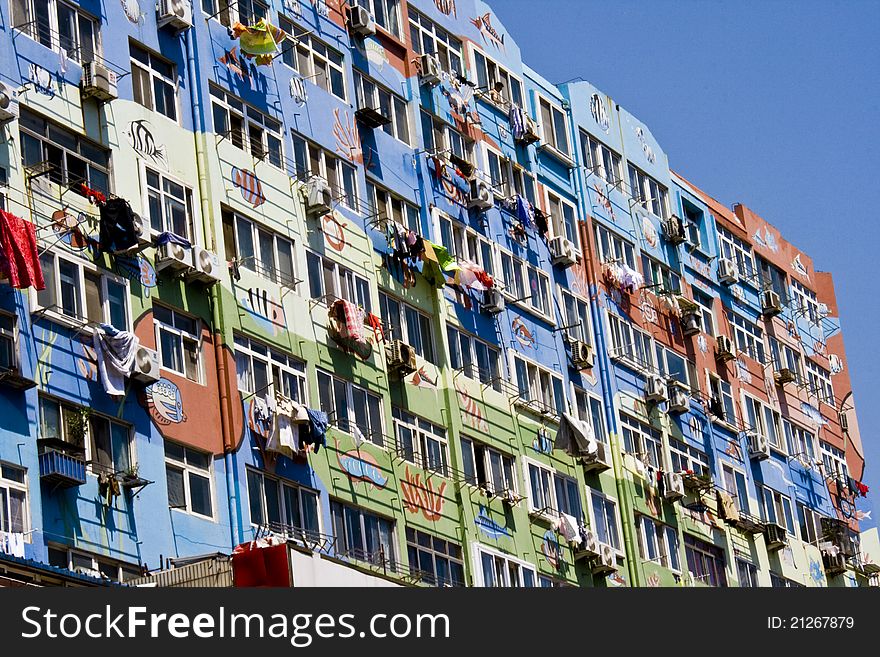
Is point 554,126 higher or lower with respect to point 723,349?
higher

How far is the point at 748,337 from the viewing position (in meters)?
60.0

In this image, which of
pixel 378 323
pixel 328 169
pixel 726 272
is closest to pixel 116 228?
pixel 378 323

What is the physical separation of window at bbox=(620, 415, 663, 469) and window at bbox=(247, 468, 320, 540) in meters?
13.3

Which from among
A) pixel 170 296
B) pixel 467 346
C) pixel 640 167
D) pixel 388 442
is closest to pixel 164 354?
pixel 170 296

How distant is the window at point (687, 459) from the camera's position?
52.2 m

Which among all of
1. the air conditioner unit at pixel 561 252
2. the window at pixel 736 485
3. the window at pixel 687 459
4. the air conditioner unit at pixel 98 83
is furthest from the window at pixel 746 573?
the air conditioner unit at pixel 98 83

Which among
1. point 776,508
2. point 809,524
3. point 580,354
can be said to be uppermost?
point 580,354

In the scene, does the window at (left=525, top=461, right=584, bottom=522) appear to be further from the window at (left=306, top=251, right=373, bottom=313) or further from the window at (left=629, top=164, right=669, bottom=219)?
the window at (left=629, top=164, right=669, bottom=219)

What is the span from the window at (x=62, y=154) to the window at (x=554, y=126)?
17.9 metres

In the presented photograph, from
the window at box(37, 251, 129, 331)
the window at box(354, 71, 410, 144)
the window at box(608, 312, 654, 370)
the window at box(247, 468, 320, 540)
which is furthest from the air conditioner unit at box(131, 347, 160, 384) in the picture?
the window at box(608, 312, 654, 370)

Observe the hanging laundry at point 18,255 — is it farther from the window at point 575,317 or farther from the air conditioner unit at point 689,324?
the air conditioner unit at point 689,324

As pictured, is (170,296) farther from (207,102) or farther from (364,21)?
(364,21)

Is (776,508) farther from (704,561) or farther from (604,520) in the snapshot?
(604,520)

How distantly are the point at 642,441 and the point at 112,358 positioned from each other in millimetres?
19409
